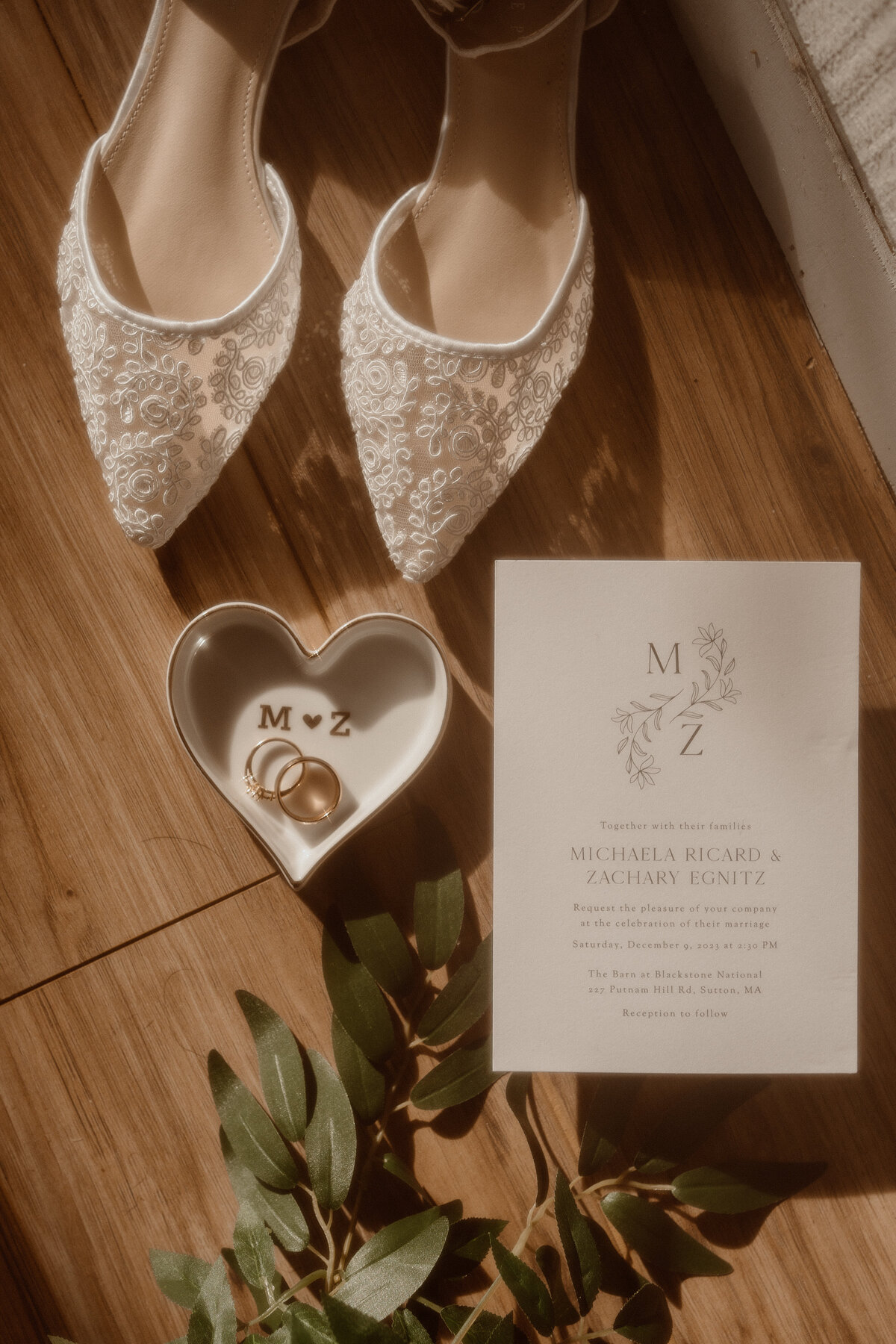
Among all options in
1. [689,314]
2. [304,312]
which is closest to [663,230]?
[689,314]

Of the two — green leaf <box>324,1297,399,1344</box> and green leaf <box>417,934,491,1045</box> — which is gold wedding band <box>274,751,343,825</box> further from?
green leaf <box>324,1297,399,1344</box>

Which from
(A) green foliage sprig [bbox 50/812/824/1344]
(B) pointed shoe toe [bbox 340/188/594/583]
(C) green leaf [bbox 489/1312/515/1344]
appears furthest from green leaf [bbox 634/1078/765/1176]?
(B) pointed shoe toe [bbox 340/188/594/583]

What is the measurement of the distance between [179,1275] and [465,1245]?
0.15m

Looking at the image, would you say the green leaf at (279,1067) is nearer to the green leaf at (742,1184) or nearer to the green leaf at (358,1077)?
the green leaf at (358,1077)

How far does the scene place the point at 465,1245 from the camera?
49 centimetres

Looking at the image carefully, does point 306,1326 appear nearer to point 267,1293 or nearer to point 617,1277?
point 267,1293

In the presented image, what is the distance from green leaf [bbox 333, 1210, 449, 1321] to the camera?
0.44m

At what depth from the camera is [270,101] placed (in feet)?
1.86

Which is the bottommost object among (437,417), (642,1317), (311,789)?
(642,1317)

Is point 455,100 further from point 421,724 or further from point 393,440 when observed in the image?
point 421,724

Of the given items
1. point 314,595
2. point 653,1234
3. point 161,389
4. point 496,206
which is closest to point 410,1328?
point 653,1234

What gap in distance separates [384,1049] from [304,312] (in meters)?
0.44

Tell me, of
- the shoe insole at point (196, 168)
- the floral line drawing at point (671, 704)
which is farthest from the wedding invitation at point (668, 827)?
the shoe insole at point (196, 168)

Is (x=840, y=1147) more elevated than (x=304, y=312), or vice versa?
(x=304, y=312)
